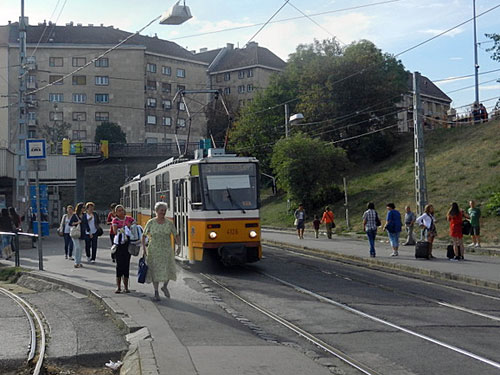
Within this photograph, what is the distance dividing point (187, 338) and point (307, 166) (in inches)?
1556

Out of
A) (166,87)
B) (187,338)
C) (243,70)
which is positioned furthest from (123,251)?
(243,70)

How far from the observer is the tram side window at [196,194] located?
17.4m

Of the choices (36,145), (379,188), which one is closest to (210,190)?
(36,145)

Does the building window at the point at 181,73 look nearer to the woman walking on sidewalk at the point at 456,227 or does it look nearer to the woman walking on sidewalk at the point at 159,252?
the woman walking on sidewalk at the point at 456,227

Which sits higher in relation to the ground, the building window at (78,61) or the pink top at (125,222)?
the building window at (78,61)

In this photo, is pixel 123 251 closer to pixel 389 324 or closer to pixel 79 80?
pixel 389 324

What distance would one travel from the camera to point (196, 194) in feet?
57.5

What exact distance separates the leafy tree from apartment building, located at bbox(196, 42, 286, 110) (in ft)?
177

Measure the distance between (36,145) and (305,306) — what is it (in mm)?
9507

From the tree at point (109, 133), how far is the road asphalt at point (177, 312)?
58.5m

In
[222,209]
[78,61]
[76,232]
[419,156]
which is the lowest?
[76,232]

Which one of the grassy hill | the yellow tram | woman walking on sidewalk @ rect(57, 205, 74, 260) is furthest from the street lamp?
the grassy hill

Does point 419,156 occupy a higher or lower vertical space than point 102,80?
lower

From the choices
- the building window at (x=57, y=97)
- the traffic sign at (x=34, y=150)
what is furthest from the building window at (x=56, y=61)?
the traffic sign at (x=34, y=150)
